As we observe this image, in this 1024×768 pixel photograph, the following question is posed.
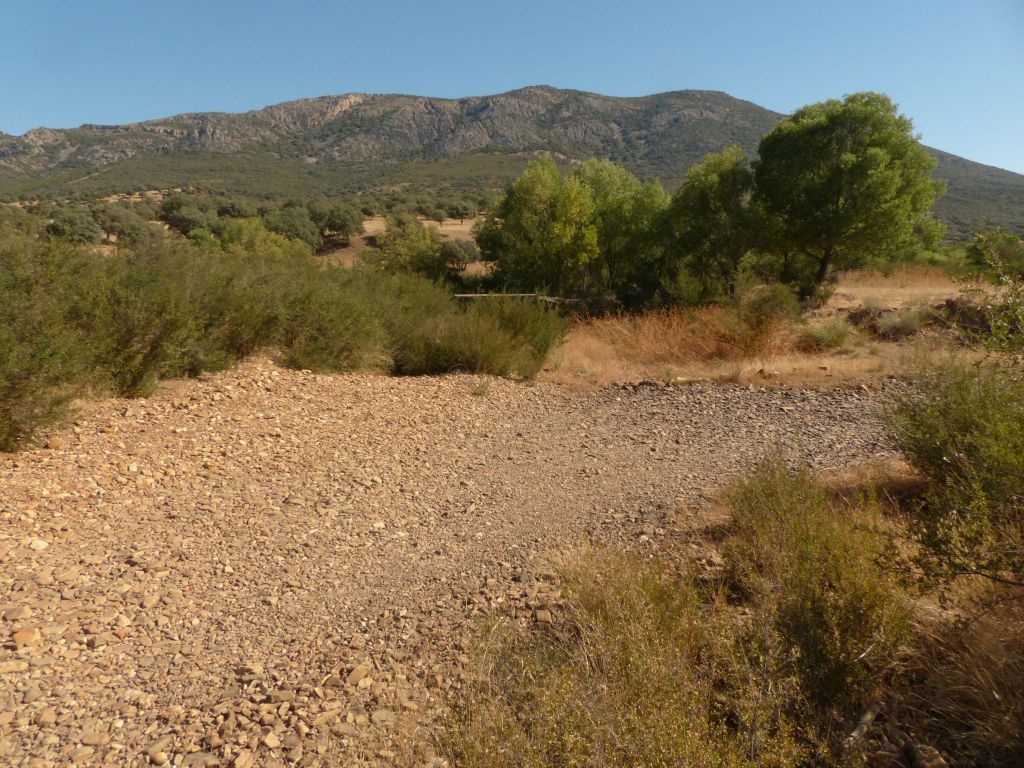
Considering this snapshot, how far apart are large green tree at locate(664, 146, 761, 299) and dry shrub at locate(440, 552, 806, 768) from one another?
600 inches

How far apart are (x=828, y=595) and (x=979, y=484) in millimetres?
826

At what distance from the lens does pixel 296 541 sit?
3.69 meters

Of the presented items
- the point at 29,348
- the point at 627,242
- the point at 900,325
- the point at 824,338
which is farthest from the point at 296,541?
the point at 627,242

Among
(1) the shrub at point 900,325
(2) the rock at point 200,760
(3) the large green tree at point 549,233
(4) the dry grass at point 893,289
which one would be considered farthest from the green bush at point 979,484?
(3) the large green tree at point 549,233

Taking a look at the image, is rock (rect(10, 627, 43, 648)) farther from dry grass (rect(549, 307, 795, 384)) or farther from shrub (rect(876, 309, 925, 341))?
shrub (rect(876, 309, 925, 341))

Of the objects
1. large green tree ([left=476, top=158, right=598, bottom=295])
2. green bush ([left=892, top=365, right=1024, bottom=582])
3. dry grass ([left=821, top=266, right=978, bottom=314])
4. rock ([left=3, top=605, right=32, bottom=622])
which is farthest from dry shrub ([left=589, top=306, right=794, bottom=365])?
rock ([left=3, top=605, right=32, bottom=622])

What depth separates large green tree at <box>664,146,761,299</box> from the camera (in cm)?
1692

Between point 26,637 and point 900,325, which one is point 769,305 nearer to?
point 900,325

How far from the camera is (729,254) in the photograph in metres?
17.2

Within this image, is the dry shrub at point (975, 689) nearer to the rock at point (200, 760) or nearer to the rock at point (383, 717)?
the rock at point (383, 717)

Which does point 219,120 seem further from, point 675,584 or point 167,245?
point 675,584

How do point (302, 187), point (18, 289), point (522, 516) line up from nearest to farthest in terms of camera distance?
point (522, 516) < point (18, 289) < point (302, 187)

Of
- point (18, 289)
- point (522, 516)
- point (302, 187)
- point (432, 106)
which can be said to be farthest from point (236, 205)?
point (432, 106)

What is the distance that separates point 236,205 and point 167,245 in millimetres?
39864
